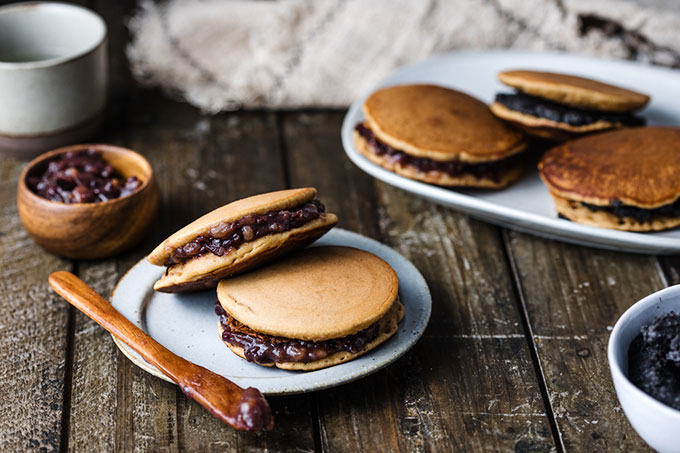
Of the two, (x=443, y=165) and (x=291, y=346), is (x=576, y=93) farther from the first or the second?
(x=291, y=346)

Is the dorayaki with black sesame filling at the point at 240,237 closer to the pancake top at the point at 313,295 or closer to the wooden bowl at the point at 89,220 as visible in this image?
the pancake top at the point at 313,295

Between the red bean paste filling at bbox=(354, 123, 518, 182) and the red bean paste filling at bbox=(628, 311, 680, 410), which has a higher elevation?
the red bean paste filling at bbox=(628, 311, 680, 410)

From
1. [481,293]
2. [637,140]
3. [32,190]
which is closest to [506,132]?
[637,140]

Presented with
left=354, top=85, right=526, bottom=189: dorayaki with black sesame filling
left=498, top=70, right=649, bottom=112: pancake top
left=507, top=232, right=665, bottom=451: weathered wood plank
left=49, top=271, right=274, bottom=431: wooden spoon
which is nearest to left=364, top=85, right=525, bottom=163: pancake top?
left=354, top=85, right=526, bottom=189: dorayaki with black sesame filling

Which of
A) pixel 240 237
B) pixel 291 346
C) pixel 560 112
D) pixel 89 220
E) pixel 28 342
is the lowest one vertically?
pixel 28 342

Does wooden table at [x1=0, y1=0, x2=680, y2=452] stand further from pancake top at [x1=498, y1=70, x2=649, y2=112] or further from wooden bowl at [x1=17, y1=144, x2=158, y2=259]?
pancake top at [x1=498, y1=70, x2=649, y2=112]

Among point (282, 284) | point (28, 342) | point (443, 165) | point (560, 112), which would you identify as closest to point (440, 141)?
point (443, 165)

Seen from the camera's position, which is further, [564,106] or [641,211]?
[564,106]
